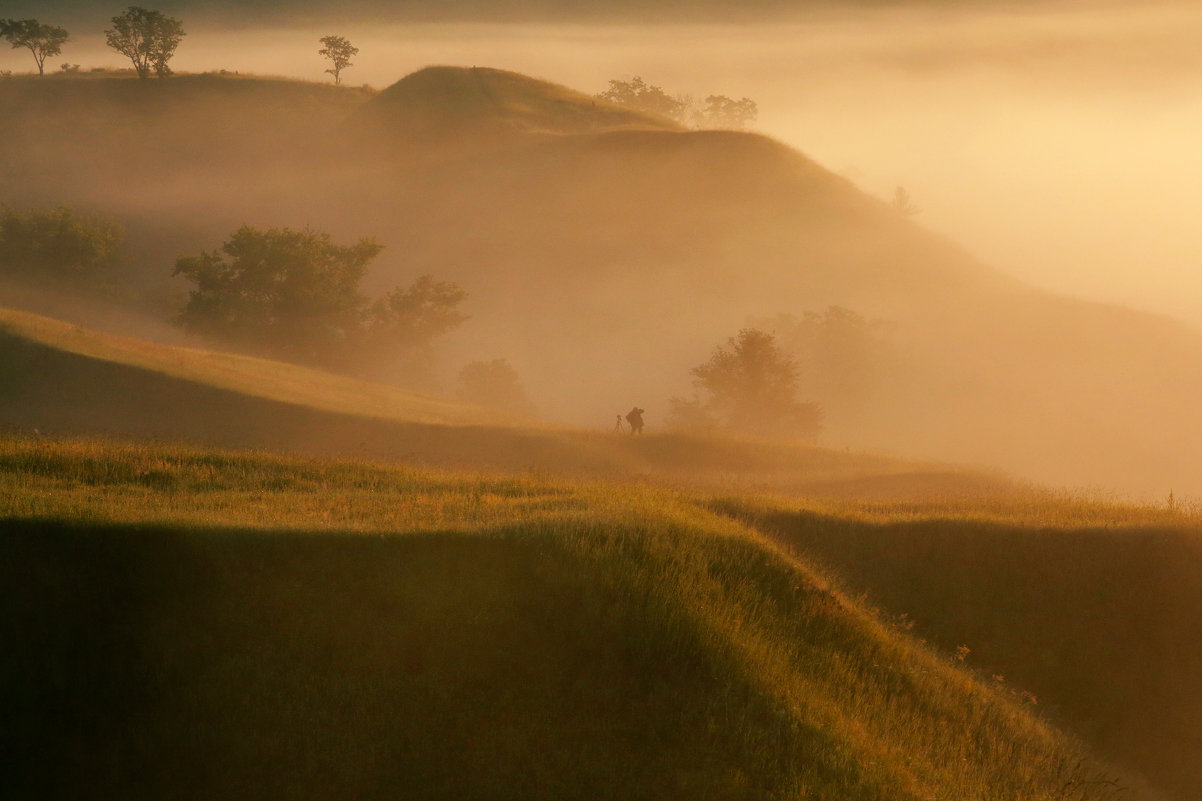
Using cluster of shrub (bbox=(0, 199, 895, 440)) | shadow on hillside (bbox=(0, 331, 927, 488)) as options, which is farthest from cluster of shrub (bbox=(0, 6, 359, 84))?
shadow on hillside (bbox=(0, 331, 927, 488))

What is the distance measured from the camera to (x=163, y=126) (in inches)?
5856

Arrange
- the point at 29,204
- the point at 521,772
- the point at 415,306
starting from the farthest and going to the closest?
the point at 29,204, the point at 415,306, the point at 521,772

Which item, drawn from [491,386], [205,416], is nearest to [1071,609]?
[205,416]

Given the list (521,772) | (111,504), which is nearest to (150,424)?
(111,504)

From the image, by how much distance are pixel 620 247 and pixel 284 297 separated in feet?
219

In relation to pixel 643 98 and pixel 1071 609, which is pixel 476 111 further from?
pixel 1071 609

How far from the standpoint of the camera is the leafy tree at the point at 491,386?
3172 inches

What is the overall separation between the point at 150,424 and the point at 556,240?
10090 cm

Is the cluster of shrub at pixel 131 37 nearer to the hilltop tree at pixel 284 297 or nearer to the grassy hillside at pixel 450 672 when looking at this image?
the hilltop tree at pixel 284 297

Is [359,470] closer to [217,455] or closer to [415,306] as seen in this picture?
[217,455]

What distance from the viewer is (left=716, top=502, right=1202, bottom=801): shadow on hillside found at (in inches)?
633

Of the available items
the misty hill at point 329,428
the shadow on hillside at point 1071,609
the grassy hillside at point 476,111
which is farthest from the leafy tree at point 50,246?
the shadow on hillside at point 1071,609

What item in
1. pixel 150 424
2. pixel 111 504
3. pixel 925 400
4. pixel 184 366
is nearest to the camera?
pixel 111 504

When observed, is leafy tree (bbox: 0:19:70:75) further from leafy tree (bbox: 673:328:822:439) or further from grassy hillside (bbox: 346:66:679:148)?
leafy tree (bbox: 673:328:822:439)
